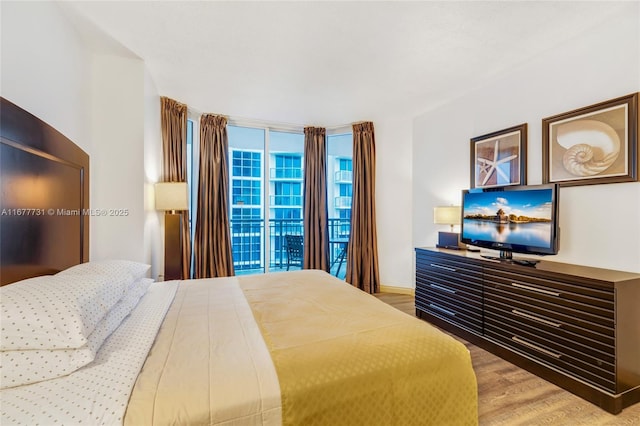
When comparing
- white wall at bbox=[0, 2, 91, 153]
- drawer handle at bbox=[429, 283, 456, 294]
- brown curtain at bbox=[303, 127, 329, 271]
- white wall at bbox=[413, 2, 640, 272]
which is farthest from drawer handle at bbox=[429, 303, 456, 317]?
white wall at bbox=[0, 2, 91, 153]

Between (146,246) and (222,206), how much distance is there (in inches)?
55.4

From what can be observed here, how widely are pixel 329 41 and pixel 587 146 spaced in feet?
7.01

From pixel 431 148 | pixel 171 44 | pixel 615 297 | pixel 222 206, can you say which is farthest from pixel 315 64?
pixel 615 297

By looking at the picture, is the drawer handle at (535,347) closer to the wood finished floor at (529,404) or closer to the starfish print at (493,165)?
the wood finished floor at (529,404)

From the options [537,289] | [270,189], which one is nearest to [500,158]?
[537,289]

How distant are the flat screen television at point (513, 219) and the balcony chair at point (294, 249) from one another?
2.51 metres

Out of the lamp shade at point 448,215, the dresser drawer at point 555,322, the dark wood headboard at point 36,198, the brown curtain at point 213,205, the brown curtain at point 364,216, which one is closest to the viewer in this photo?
the dark wood headboard at point 36,198

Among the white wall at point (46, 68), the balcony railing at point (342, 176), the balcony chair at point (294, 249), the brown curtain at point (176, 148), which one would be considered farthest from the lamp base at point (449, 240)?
the white wall at point (46, 68)

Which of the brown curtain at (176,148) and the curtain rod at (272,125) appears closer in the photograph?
the brown curtain at (176,148)

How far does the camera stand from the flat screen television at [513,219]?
222 cm

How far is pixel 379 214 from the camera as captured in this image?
14.7 feet

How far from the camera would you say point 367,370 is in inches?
43.9

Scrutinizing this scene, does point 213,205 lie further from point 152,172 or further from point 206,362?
point 206,362

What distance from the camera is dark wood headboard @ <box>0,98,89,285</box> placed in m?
1.26
